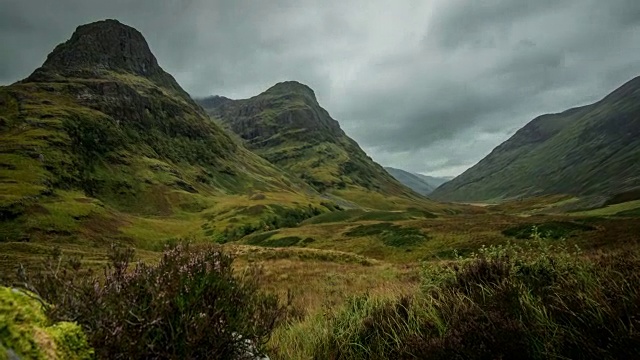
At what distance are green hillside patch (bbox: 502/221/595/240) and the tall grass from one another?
33.9 m

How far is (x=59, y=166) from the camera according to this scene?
120188mm

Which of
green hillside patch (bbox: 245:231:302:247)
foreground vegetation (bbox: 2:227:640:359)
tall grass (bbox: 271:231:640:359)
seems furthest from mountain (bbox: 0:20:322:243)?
tall grass (bbox: 271:231:640:359)

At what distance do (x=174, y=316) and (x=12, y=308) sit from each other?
177 cm

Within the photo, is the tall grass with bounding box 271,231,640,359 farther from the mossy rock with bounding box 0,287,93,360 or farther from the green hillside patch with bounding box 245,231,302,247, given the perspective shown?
the green hillside patch with bounding box 245,231,302,247

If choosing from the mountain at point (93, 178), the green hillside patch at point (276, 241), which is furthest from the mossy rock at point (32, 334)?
the mountain at point (93, 178)

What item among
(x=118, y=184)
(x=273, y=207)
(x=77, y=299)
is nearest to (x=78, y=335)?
(x=77, y=299)

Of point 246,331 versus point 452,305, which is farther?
point 452,305

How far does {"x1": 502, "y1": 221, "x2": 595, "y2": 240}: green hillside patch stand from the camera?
3759 cm

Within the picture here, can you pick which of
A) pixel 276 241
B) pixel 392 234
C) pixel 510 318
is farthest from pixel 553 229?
pixel 276 241

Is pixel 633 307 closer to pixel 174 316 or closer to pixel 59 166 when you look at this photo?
pixel 174 316

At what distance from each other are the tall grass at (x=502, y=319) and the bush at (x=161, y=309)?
87cm

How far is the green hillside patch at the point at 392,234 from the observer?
4878 centimetres

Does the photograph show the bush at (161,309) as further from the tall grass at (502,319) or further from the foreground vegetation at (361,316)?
the tall grass at (502,319)

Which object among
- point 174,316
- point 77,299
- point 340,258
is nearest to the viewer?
point 77,299
